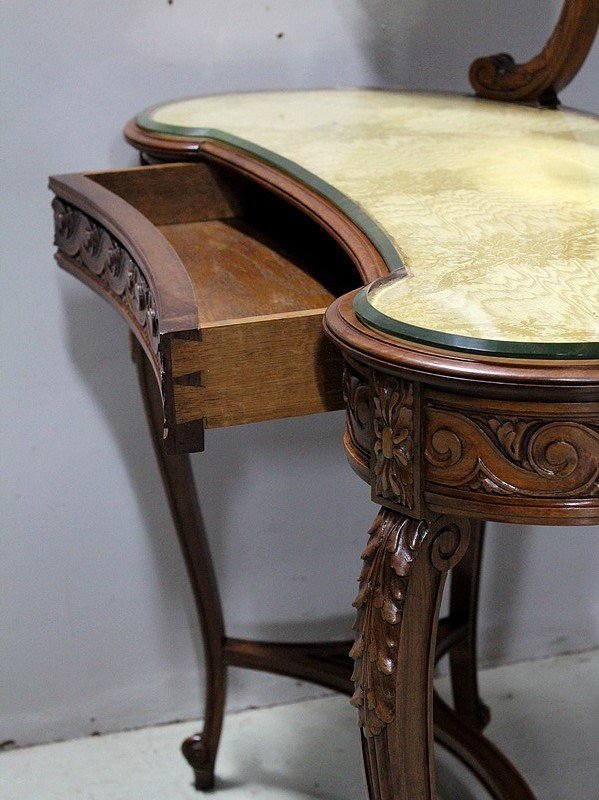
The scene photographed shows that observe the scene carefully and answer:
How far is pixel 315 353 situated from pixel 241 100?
0.62 m

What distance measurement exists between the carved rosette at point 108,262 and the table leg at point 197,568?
225mm

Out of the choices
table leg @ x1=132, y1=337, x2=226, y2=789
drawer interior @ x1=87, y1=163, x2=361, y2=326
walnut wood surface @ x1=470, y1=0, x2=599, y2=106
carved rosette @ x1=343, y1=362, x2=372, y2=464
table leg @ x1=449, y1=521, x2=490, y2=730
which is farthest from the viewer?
table leg @ x1=449, y1=521, x2=490, y2=730

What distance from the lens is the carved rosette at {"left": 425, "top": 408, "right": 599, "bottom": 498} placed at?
56cm

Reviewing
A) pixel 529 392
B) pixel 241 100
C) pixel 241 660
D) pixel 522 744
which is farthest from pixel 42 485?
pixel 529 392

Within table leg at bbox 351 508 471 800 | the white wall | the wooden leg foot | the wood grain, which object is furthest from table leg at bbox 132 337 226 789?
table leg at bbox 351 508 471 800

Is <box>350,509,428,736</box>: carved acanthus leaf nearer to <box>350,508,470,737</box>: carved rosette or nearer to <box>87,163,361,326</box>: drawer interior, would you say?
<box>350,508,470,737</box>: carved rosette

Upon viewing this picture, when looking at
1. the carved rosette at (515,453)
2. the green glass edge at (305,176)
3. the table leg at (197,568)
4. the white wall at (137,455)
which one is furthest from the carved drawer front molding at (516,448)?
the white wall at (137,455)

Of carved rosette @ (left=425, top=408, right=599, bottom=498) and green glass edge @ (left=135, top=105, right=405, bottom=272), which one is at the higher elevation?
green glass edge @ (left=135, top=105, right=405, bottom=272)

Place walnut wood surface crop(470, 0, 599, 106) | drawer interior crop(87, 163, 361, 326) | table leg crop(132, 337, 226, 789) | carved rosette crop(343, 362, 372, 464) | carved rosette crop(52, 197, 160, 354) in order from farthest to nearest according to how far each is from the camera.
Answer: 1. table leg crop(132, 337, 226, 789)
2. walnut wood surface crop(470, 0, 599, 106)
3. drawer interior crop(87, 163, 361, 326)
4. carved rosette crop(52, 197, 160, 354)
5. carved rosette crop(343, 362, 372, 464)

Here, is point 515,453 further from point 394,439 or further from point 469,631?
point 469,631

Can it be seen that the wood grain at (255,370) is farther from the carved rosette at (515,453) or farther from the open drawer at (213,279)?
the carved rosette at (515,453)

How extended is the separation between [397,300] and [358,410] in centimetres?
7

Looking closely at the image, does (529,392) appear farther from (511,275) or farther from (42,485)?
(42,485)

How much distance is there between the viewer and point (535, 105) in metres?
1.20
